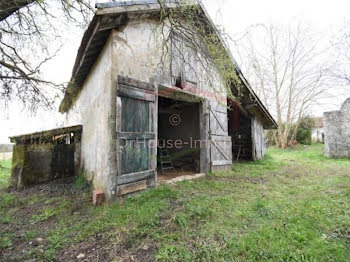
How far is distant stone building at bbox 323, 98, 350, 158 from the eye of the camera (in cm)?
962

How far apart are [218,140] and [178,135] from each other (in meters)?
2.28

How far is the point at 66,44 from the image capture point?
4.18m

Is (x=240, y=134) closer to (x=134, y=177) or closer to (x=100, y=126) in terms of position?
(x=134, y=177)

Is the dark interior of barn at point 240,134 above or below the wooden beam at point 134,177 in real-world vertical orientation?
above

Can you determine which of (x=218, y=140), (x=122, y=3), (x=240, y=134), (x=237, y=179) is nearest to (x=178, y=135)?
(x=218, y=140)

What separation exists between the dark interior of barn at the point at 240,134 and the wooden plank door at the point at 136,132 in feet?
21.8

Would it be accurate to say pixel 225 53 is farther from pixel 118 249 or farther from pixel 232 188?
pixel 118 249

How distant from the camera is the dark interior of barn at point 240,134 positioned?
9.68 m

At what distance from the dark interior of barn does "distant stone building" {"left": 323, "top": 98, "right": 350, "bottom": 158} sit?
4.78 metres

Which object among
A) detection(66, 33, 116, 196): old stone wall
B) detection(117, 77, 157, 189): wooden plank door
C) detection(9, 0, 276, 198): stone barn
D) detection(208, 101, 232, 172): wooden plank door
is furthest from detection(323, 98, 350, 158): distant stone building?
detection(66, 33, 116, 196): old stone wall

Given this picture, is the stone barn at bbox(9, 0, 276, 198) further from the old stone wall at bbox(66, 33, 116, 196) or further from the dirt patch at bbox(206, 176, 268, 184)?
the dirt patch at bbox(206, 176, 268, 184)

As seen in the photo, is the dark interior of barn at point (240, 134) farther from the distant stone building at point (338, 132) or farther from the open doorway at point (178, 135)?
the distant stone building at point (338, 132)

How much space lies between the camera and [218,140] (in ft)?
20.8

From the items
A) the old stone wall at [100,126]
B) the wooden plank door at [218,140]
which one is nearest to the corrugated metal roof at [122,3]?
the old stone wall at [100,126]
